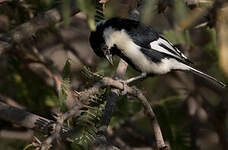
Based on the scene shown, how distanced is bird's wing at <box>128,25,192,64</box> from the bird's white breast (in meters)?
0.05

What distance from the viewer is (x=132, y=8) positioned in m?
3.22

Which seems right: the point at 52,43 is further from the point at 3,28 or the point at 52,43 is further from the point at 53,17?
the point at 53,17

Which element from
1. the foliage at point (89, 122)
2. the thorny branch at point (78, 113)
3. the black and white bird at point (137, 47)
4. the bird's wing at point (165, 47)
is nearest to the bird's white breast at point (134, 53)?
the black and white bird at point (137, 47)

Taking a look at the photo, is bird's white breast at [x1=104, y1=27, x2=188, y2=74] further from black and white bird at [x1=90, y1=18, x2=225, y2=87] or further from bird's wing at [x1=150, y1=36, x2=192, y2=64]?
bird's wing at [x1=150, y1=36, x2=192, y2=64]

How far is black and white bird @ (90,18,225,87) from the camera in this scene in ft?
10.5

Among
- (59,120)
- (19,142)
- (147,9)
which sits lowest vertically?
(19,142)

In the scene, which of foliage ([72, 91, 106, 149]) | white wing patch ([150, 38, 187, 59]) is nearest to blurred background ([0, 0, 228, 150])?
white wing patch ([150, 38, 187, 59])

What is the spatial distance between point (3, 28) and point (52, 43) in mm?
852

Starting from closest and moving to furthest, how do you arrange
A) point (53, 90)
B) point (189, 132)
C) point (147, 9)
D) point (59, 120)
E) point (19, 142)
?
point (147, 9) → point (59, 120) → point (19, 142) → point (53, 90) → point (189, 132)

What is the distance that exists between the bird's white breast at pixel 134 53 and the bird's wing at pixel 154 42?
0.05 metres

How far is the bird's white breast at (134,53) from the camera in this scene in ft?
10.6

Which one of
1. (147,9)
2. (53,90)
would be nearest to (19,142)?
(53,90)

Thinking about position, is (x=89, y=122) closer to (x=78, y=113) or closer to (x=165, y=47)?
(x=78, y=113)

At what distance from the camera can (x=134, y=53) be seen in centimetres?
327
